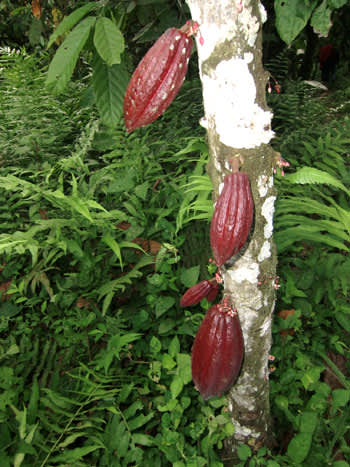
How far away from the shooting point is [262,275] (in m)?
0.78

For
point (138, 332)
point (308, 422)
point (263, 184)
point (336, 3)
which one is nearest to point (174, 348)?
point (138, 332)

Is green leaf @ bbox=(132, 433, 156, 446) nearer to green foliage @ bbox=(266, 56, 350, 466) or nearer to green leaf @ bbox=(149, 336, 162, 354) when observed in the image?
green leaf @ bbox=(149, 336, 162, 354)

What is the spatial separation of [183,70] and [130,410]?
2.90 ft

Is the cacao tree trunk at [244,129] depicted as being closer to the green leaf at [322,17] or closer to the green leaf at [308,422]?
the green leaf at [308,422]

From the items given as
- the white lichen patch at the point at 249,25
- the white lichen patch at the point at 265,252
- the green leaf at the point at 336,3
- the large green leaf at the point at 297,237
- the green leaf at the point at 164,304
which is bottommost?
the green leaf at the point at 164,304

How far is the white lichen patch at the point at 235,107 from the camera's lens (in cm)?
56

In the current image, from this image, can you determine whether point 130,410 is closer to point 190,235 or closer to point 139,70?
point 190,235

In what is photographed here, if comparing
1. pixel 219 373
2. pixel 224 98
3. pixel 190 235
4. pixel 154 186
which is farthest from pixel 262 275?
pixel 154 186

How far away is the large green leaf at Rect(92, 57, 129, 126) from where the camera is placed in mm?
928

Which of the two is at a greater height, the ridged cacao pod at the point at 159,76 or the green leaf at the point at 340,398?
the ridged cacao pod at the point at 159,76

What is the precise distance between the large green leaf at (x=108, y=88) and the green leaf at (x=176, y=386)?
2.42ft

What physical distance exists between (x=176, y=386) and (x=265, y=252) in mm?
539

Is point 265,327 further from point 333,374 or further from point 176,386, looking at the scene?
point 333,374

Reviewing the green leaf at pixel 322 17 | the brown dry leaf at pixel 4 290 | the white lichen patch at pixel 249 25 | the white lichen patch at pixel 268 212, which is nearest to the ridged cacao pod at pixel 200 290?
the white lichen patch at pixel 268 212
